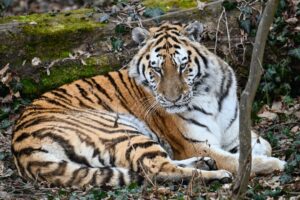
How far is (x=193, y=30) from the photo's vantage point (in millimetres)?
7160

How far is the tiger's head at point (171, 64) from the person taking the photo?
6.92 meters

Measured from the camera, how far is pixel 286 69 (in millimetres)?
8242

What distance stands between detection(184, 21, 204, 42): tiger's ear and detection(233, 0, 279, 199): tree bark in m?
2.20

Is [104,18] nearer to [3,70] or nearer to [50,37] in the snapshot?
[50,37]

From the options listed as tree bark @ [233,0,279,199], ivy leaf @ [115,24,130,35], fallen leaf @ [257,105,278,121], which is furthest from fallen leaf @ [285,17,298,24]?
tree bark @ [233,0,279,199]

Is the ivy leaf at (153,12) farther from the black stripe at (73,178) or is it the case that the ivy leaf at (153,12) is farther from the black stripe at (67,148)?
the black stripe at (73,178)

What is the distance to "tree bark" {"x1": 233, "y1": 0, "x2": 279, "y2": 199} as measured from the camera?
4777mm

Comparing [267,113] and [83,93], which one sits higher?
[83,93]

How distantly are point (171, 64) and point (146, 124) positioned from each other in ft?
1.93

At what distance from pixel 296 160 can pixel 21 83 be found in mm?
3322

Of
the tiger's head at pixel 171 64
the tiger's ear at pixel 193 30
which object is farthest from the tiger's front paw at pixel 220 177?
the tiger's ear at pixel 193 30

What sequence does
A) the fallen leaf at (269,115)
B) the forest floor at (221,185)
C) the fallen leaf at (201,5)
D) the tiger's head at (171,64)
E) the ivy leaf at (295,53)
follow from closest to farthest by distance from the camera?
1. the forest floor at (221,185)
2. the tiger's head at (171,64)
3. the fallen leaf at (269,115)
4. the ivy leaf at (295,53)
5. the fallen leaf at (201,5)

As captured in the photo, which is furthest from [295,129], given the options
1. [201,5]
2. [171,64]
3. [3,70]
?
[3,70]

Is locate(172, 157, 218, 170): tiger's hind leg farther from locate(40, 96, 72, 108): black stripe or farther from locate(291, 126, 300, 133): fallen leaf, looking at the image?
locate(40, 96, 72, 108): black stripe
